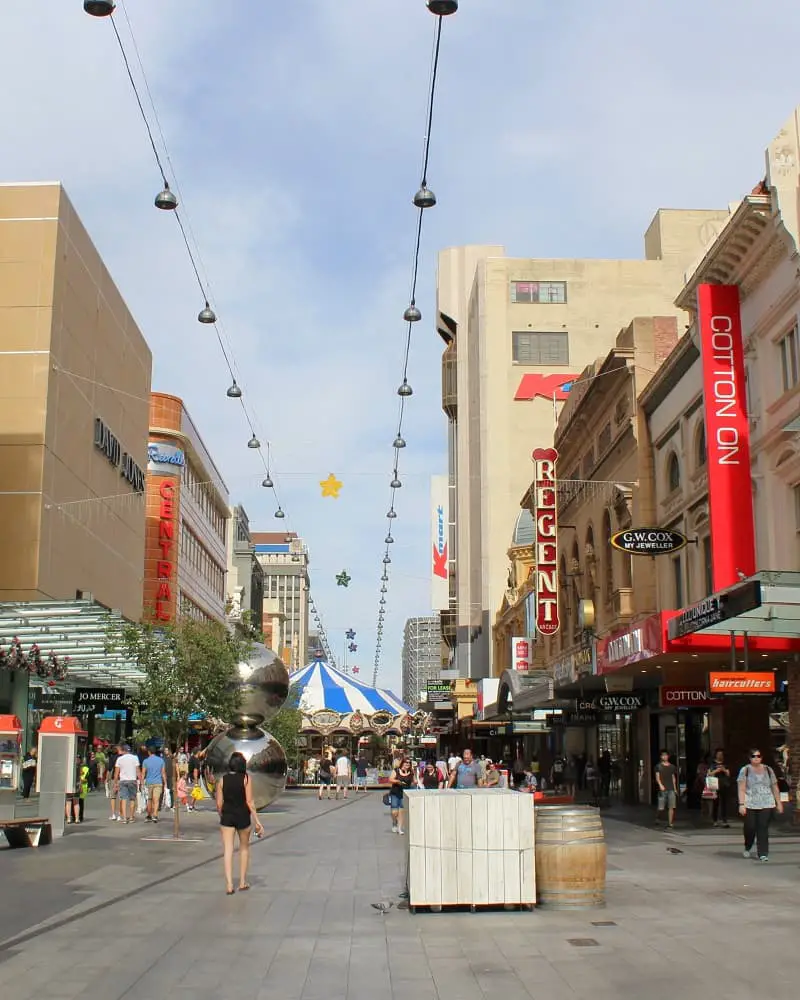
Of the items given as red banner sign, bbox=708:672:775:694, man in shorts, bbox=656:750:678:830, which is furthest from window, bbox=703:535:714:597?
red banner sign, bbox=708:672:775:694

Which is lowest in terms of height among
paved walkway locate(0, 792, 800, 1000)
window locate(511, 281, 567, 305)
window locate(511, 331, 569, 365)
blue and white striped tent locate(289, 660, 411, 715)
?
paved walkway locate(0, 792, 800, 1000)

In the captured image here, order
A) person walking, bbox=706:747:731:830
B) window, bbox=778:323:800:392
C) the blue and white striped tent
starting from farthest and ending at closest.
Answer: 1. the blue and white striped tent
2. person walking, bbox=706:747:731:830
3. window, bbox=778:323:800:392

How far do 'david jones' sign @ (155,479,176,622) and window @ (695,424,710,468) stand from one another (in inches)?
1296

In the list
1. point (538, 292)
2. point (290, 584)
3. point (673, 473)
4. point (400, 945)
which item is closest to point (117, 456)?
point (673, 473)

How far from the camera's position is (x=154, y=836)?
2244 cm

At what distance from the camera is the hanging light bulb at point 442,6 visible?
1117 cm

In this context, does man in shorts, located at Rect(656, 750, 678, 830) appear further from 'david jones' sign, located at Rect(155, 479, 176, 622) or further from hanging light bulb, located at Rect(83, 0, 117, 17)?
'david jones' sign, located at Rect(155, 479, 176, 622)

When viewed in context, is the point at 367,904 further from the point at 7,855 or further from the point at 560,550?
the point at 560,550

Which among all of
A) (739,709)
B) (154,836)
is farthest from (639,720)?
(154,836)

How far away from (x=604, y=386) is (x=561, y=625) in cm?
1153

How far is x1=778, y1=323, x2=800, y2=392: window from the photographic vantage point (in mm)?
22188

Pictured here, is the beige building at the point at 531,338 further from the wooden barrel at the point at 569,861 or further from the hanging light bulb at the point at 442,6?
the hanging light bulb at the point at 442,6

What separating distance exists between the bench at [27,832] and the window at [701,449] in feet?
53.2

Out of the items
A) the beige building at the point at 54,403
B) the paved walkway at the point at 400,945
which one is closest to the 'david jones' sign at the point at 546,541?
the beige building at the point at 54,403
